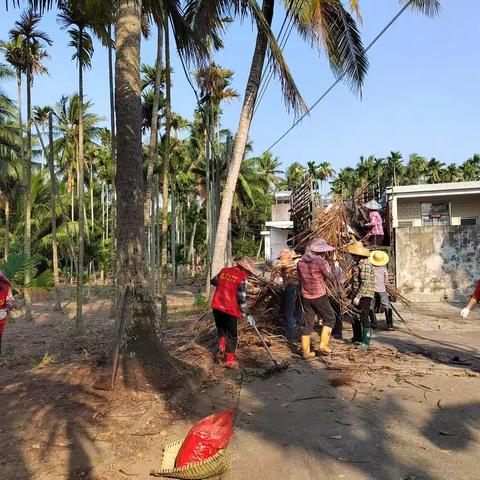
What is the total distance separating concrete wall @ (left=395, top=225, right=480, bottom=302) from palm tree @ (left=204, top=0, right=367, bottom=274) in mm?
5645

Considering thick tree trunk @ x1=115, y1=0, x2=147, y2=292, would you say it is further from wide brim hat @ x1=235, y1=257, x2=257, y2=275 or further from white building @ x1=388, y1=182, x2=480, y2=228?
white building @ x1=388, y1=182, x2=480, y2=228

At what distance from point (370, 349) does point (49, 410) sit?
502 centimetres

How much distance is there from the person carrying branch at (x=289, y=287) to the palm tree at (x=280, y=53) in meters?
1.62

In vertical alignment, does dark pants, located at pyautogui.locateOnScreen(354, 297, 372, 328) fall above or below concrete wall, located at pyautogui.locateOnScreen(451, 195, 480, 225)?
below

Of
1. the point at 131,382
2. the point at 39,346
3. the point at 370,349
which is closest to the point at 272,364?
the point at 370,349

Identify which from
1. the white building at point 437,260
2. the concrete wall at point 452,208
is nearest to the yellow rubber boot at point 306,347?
the white building at point 437,260

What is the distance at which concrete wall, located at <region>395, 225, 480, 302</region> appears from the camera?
15.1 metres

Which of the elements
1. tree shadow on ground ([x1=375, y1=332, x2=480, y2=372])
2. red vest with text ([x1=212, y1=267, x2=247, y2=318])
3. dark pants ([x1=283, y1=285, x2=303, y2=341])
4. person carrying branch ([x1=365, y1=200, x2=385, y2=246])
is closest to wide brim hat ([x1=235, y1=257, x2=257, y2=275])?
red vest with text ([x1=212, y1=267, x2=247, y2=318])

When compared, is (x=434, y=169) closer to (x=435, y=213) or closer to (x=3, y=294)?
(x=435, y=213)

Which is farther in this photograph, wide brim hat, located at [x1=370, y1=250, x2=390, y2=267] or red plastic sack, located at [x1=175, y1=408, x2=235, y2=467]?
wide brim hat, located at [x1=370, y1=250, x2=390, y2=267]

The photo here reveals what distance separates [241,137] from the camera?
11.1m

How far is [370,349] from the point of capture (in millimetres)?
8273

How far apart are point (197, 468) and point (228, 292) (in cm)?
384

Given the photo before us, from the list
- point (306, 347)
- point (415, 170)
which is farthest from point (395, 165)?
point (306, 347)
